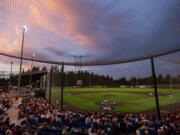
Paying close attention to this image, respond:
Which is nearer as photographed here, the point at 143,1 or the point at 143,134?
the point at 143,134

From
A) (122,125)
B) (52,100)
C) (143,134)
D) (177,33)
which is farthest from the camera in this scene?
(52,100)

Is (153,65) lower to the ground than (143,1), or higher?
lower

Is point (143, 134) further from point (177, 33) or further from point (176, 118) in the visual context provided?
point (177, 33)

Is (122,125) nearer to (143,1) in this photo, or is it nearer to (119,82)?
(143,1)

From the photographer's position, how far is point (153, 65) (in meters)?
10.9

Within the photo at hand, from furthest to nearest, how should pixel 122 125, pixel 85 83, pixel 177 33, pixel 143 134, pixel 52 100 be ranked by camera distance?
pixel 85 83 → pixel 52 100 → pixel 177 33 → pixel 122 125 → pixel 143 134

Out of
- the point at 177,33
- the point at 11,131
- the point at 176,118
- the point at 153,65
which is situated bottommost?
the point at 176,118

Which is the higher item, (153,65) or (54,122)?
(153,65)

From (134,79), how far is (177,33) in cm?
6865

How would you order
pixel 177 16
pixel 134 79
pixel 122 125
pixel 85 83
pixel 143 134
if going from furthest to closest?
pixel 85 83 → pixel 134 79 → pixel 177 16 → pixel 122 125 → pixel 143 134

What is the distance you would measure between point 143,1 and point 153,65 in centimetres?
604

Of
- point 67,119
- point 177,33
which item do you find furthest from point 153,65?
point 67,119

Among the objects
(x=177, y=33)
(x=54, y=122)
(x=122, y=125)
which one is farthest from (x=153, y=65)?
(x=54, y=122)

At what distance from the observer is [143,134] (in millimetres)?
6941
